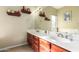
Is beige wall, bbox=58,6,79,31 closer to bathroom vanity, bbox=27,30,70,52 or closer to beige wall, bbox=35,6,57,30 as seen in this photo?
beige wall, bbox=35,6,57,30

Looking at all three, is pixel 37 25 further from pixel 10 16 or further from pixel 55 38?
pixel 55 38

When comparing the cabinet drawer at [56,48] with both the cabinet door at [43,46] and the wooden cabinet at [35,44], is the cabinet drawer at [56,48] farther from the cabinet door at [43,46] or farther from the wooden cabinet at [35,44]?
the wooden cabinet at [35,44]

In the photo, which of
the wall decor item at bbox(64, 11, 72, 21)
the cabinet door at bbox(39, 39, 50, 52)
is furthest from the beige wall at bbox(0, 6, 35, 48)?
the wall decor item at bbox(64, 11, 72, 21)

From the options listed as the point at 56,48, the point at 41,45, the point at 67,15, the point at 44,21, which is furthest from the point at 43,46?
the point at 67,15

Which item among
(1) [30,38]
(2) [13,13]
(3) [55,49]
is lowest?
(3) [55,49]

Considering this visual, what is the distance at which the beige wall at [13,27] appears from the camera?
2.71 feet

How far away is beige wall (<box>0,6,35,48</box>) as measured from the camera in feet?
2.71

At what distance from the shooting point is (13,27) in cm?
86

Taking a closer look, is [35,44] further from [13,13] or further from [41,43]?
[13,13]

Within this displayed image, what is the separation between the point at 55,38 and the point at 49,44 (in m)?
0.21

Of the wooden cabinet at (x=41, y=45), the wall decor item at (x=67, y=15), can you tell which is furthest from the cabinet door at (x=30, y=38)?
the wall decor item at (x=67, y=15)

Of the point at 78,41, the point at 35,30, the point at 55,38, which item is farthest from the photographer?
the point at 55,38
